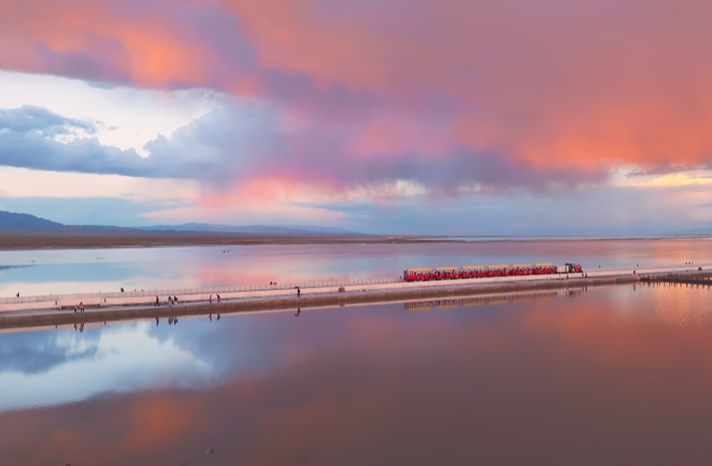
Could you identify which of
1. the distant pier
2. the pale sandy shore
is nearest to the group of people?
the pale sandy shore

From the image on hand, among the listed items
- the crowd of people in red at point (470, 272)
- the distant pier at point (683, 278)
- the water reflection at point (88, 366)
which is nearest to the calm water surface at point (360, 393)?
the water reflection at point (88, 366)

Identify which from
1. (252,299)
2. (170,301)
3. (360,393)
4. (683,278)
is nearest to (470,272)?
(252,299)

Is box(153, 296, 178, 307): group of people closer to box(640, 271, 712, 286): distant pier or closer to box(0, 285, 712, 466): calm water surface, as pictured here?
box(0, 285, 712, 466): calm water surface

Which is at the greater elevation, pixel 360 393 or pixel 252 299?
pixel 252 299

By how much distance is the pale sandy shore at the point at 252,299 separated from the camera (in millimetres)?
40688

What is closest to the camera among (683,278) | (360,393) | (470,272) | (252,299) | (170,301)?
(360,393)

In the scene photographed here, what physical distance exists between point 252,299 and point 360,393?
27430 mm

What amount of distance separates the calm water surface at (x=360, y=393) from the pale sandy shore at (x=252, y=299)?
352 cm

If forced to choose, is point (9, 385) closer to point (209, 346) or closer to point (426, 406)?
point (209, 346)

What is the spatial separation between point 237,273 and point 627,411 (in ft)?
231

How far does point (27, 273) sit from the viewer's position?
267ft

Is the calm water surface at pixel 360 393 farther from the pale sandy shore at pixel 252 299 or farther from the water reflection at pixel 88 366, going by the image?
the pale sandy shore at pixel 252 299

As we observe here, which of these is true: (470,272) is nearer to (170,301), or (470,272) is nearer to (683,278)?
(683,278)

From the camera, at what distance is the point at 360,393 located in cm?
2316
